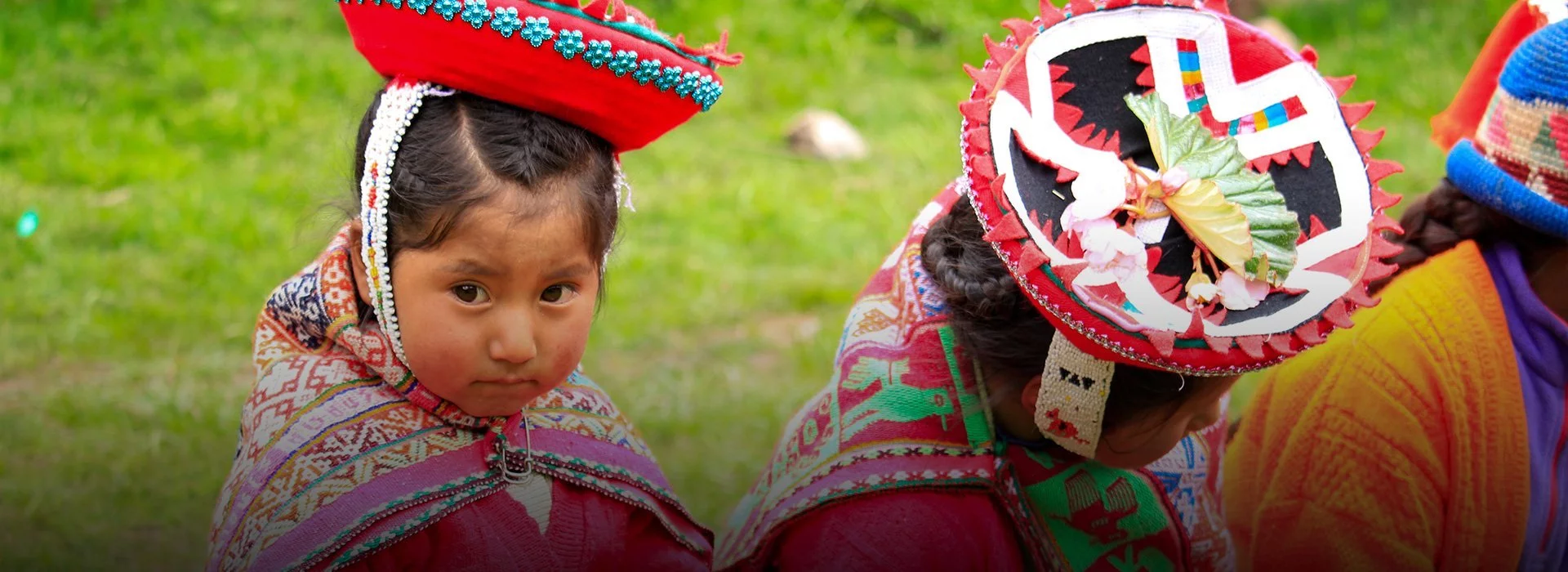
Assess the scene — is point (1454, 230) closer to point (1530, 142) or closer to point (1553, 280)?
point (1553, 280)

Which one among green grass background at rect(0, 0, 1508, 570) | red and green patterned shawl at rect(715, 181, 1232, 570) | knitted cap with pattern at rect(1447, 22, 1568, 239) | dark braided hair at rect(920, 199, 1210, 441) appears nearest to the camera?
dark braided hair at rect(920, 199, 1210, 441)

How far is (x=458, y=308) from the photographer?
1869 mm

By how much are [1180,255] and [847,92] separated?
5014 mm

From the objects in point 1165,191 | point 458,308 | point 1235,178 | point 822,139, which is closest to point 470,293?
point 458,308

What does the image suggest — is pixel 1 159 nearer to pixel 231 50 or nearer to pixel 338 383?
pixel 231 50

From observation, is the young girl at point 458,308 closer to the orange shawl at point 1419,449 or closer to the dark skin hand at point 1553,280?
the orange shawl at point 1419,449

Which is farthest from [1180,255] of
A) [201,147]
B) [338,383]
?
[201,147]

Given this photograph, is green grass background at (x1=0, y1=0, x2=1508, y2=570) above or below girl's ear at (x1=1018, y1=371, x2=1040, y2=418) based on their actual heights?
above

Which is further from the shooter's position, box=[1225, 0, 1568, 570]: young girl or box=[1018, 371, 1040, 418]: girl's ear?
box=[1225, 0, 1568, 570]: young girl

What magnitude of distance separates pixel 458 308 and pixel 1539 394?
2190mm

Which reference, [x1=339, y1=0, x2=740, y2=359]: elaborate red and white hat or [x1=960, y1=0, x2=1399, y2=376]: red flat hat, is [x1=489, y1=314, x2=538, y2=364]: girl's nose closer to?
[x1=339, y1=0, x2=740, y2=359]: elaborate red and white hat

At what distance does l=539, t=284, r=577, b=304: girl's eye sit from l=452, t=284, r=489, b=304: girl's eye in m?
0.09

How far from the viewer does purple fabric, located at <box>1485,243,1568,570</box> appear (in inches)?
103

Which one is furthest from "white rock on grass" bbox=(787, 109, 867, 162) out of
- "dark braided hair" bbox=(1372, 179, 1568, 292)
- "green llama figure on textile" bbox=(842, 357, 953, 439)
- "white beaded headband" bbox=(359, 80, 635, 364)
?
"white beaded headband" bbox=(359, 80, 635, 364)
